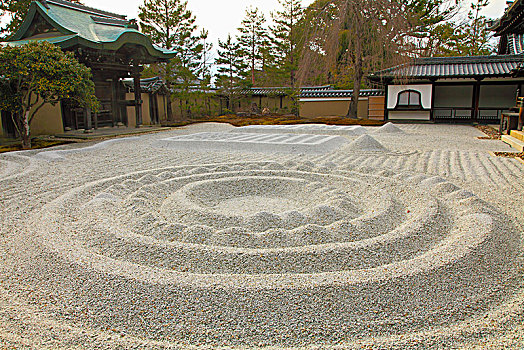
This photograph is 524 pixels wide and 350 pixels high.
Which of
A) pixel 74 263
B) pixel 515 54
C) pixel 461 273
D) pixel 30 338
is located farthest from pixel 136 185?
pixel 515 54

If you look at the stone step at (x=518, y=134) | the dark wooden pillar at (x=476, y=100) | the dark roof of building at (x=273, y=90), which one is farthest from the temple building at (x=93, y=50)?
the dark wooden pillar at (x=476, y=100)

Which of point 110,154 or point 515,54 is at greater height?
point 515,54

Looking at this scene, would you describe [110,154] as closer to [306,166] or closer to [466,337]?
[306,166]

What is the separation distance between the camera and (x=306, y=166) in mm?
5938

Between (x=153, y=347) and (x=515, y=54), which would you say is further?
(x=515, y=54)

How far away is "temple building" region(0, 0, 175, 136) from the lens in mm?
11930

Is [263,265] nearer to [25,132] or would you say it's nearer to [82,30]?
[25,132]

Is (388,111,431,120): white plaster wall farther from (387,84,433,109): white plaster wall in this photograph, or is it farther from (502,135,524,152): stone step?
(502,135,524,152): stone step

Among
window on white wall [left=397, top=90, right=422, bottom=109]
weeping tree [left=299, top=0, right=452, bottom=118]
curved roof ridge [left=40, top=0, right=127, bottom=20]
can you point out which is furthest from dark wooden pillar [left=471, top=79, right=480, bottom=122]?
curved roof ridge [left=40, top=0, right=127, bottom=20]

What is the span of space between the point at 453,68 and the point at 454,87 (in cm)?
137

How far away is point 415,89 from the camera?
16.2m

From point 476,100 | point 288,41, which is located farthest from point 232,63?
point 476,100

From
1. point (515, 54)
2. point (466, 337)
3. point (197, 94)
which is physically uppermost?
point (515, 54)

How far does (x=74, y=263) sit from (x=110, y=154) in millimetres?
5866
